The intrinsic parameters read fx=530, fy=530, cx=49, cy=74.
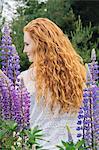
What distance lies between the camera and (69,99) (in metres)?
3.80

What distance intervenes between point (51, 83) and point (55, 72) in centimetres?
9

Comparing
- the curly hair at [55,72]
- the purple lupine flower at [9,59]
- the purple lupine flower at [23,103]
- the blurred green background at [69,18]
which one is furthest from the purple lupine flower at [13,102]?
the blurred green background at [69,18]

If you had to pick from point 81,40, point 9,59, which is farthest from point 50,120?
point 81,40

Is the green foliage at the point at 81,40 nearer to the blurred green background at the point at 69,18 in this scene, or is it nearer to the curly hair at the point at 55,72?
the blurred green background at the point at 69,18

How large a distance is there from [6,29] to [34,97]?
61 centimetres

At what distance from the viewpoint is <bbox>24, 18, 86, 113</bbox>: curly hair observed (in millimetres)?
3781

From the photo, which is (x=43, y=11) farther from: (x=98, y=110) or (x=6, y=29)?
(x=98, y=110)

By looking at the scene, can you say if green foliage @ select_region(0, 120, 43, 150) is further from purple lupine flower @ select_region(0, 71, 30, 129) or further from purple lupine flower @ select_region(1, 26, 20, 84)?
purple lupine flower @ select_region(1, 26, 20, 84)

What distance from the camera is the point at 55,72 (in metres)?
3.80

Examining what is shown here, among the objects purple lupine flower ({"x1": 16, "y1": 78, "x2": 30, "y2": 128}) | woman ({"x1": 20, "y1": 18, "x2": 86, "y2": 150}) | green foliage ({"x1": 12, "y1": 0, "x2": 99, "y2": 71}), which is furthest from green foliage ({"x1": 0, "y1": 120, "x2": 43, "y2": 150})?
green foliage ({"x1": 12, "y1": 0, "x2": 99, "y2": 71})

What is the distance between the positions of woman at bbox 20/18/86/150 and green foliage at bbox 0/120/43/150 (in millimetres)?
1391

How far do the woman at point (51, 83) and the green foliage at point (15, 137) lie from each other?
54.8 inches

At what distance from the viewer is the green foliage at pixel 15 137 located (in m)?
2.22

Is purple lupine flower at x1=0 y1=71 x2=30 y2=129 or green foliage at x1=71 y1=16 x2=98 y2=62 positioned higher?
purple lupine flower at x1=0 y1=71 x2=30 y2=129
